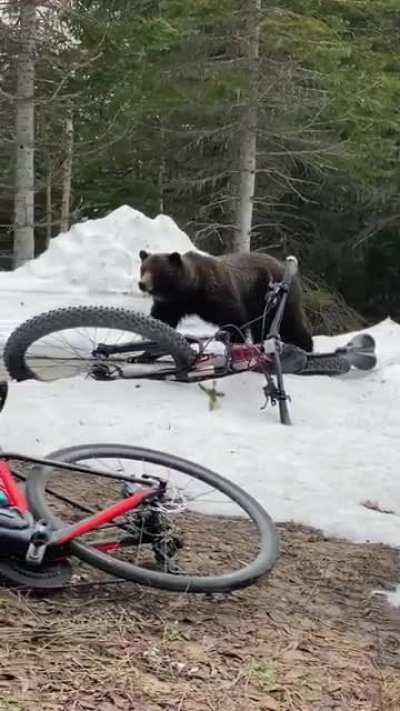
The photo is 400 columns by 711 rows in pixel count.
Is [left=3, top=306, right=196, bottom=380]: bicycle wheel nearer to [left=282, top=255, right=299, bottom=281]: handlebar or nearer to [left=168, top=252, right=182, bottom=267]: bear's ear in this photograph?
[left=168, top=252, right=182, bottom=267]: bear's ear

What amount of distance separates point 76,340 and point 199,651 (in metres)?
3.98

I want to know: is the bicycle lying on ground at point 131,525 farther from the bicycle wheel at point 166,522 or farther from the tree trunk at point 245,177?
the tree trunk at point 245,177

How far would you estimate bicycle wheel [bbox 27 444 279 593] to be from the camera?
10.2 ft

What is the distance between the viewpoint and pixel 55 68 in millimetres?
14055

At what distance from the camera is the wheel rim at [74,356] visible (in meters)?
6.22

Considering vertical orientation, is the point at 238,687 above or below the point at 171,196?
above

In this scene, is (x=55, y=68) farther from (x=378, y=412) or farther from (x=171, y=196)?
(x=378, y=412)

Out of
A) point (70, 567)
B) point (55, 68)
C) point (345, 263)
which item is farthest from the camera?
point (345, 263)

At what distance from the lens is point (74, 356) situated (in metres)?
6.46

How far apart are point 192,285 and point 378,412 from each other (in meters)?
2.02

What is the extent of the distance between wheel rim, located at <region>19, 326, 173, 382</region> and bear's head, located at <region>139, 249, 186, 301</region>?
101 cm

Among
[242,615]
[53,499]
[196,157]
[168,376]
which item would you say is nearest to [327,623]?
[242,615]

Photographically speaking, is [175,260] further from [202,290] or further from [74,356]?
[74,356]

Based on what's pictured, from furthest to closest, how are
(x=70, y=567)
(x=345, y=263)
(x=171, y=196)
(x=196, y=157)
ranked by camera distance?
(x=345, y=263) → (x=171, y=196) → (x=196, y=157) → (x=70, y=567)
